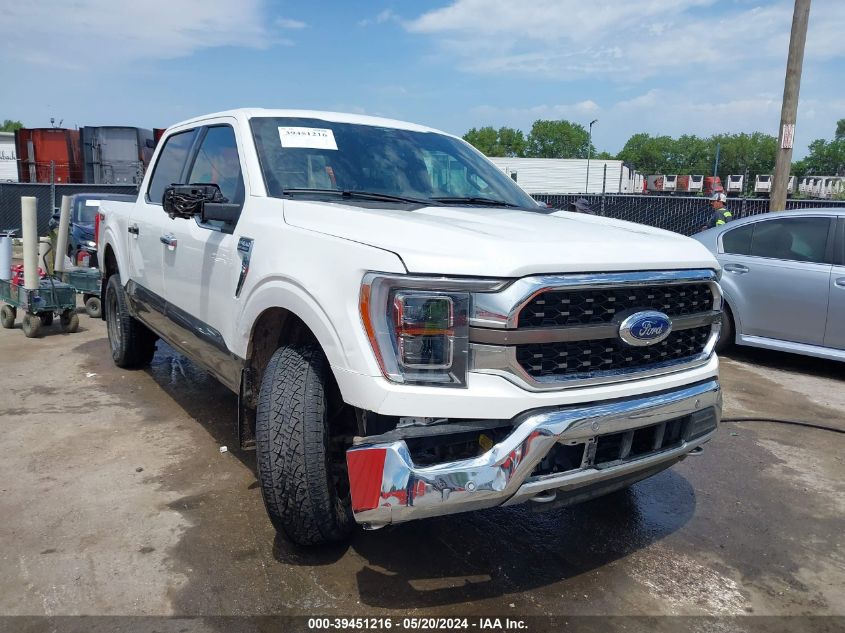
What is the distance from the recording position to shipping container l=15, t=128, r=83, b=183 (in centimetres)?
2158

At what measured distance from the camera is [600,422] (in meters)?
2.60

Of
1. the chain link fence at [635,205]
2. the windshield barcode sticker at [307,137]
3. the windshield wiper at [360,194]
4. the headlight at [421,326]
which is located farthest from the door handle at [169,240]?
the chain link fence at [635,205]

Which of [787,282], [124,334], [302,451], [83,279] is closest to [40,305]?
[83,279]

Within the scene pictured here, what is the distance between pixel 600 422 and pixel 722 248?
5453mm

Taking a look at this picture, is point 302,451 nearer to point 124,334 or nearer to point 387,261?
point 387,261

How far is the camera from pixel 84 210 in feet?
41.3

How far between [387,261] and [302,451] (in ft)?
2.77

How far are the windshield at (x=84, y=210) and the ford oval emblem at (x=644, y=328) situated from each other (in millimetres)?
11750

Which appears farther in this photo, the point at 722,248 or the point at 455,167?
the point at 722,248

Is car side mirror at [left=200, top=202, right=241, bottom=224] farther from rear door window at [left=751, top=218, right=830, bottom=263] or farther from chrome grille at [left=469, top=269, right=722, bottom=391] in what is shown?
rear door window at [left=751, top=218, right=830, bottom=263]

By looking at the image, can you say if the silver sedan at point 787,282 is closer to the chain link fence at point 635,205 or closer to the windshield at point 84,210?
the chain link fence at point 635,205

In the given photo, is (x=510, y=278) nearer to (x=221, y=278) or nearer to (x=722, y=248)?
(x=221, y=278)

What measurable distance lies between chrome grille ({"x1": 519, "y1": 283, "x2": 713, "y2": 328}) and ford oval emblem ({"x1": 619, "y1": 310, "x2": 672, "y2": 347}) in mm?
53

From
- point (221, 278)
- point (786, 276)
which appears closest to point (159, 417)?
point (221, 278)
